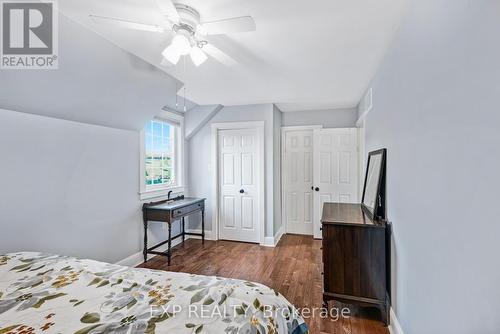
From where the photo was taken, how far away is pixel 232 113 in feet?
14.0

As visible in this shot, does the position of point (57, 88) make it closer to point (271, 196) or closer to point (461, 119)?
point (461, 119)

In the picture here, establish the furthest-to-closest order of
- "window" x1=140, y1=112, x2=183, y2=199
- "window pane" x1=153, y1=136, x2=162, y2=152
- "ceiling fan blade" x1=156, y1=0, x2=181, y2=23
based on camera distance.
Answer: "window pane" x1=153, y1=136, x2=162, y2=152 → "window" x1=140, y1=112, x2=183, y2=199 → "ceiling fan blade" x1=156, y1=0, x2=181, y2=23

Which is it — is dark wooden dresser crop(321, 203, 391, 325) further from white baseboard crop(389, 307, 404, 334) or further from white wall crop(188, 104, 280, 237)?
white wall crop(188, 104, 280, 237)

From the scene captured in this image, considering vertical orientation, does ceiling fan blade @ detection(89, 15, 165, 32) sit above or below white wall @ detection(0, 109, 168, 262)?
above

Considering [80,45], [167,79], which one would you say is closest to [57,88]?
[80,45]

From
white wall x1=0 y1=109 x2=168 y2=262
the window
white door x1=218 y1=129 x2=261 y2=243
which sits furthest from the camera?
white door x1=218 y1=129 x2=261 y2=243

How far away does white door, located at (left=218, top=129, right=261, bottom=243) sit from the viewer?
4188 millimetres

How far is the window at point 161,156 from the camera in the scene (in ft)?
11.4

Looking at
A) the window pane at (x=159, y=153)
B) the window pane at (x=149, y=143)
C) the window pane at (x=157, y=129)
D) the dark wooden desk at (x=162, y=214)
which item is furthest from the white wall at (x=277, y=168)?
the window pane at (x=149, y=143)

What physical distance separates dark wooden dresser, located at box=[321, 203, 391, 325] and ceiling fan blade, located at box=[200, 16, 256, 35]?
5.60 feet

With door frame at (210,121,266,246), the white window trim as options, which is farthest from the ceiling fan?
door frame at (210,121,266,246)

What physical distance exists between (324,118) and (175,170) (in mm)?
2855

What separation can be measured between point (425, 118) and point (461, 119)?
0.39 metres

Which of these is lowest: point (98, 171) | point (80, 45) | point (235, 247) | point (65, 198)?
point (235, 247)
